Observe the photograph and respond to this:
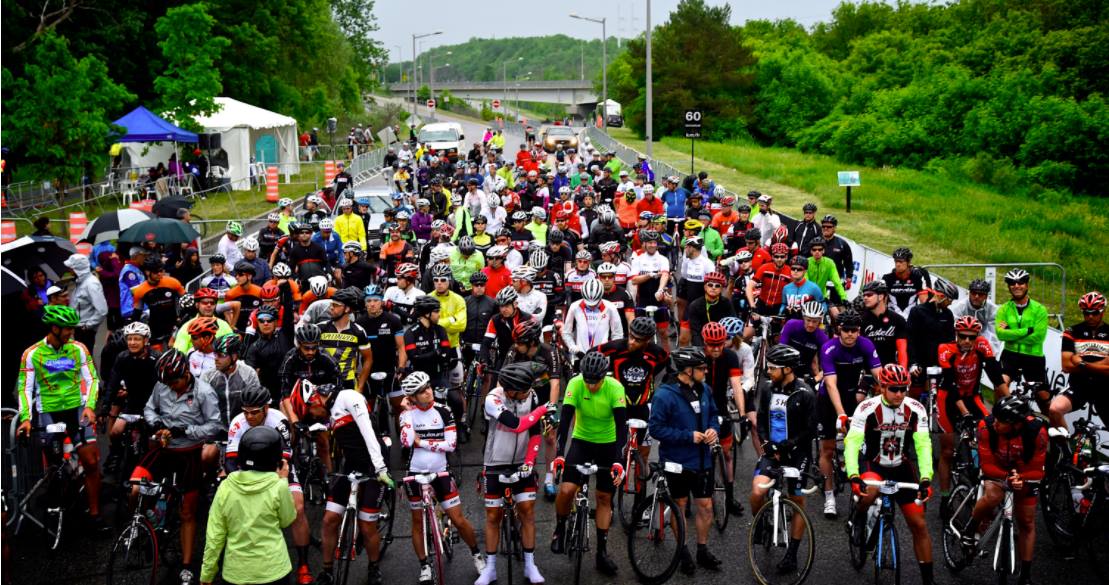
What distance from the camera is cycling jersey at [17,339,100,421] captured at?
1035cm

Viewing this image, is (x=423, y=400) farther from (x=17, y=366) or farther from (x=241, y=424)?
(x=17, y=366)

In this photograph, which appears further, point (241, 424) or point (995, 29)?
point (995, 29)

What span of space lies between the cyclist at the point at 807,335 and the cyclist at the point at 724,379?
1.18m

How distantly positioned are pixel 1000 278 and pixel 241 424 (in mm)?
17346

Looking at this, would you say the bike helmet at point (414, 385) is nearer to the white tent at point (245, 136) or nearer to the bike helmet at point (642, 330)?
the bike helmet at point (642, 330)

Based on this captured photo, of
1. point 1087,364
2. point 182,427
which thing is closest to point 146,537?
point 182,427

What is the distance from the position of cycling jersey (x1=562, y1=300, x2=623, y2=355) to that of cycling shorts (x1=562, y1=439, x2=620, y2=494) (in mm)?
2969

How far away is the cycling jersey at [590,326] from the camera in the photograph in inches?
482

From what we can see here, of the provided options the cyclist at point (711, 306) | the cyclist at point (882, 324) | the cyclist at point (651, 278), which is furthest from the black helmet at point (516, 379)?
the cyclist at point (651, 278)

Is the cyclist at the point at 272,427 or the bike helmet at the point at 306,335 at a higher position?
the bike helmet at the point at 306,335

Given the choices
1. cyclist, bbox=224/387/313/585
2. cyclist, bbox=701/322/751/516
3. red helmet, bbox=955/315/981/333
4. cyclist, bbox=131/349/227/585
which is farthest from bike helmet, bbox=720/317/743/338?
cyclist, bbox=131/349/227/585

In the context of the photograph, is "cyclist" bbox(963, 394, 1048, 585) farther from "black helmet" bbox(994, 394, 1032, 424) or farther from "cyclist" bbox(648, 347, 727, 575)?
"cyclist" bbox(648, 347, 727, 575)

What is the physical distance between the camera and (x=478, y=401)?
44.8ft

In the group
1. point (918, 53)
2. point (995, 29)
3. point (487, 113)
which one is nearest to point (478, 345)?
point (995, 29)
